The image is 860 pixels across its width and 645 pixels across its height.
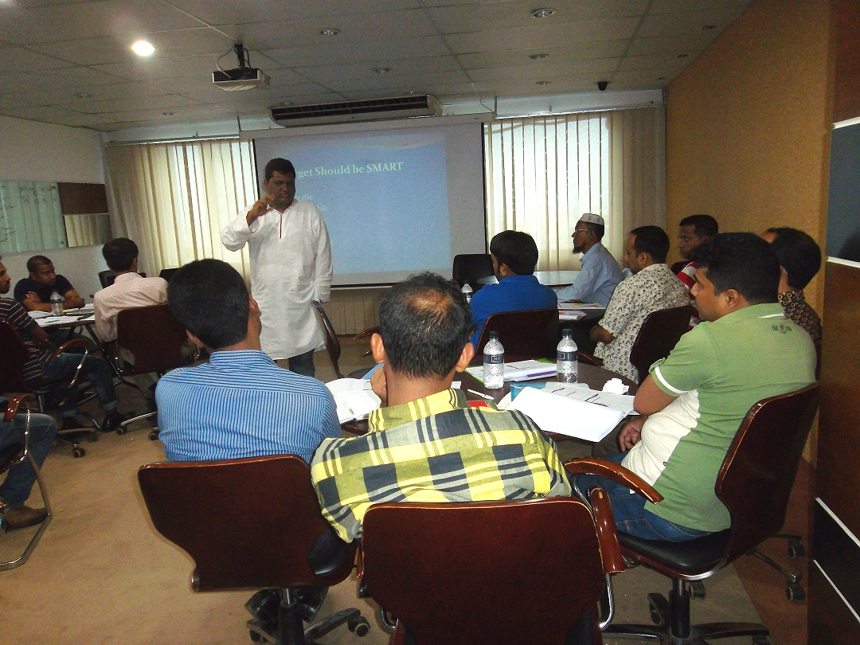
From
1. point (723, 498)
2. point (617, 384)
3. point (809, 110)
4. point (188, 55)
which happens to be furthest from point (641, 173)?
point (723, 498)

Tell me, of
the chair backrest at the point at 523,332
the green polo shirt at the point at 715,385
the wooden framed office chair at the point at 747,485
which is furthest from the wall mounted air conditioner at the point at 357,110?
the wooden framed office chair at the point at 747,485

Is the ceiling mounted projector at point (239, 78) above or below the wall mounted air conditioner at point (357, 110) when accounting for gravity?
below

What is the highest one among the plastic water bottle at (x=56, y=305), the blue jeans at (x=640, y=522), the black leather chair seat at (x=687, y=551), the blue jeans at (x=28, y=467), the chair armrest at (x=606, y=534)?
the plastic water bottle at (x=56, y=305)

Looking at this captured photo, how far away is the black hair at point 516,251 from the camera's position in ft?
9.34

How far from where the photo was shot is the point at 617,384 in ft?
6.70

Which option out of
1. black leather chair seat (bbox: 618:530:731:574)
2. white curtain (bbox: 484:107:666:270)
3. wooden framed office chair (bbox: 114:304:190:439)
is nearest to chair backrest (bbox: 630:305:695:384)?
black leather chair seat (bbox: 618:530:731:574)

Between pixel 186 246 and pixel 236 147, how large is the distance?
1.39 m

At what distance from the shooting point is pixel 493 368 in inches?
84.2

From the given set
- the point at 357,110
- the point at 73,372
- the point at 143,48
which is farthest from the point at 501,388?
the point at 357,110

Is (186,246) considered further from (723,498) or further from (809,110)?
(723,498)

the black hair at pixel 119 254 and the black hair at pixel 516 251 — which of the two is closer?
the black hair at pixel 516 251

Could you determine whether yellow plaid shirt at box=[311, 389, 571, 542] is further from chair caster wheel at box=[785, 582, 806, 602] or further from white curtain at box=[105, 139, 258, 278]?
white curtain at box=[105, 139, 258, 278]

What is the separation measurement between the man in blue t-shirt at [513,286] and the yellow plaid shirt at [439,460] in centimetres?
170

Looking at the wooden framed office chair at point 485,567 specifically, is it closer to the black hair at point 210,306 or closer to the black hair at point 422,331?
the black hair at point 422,331
